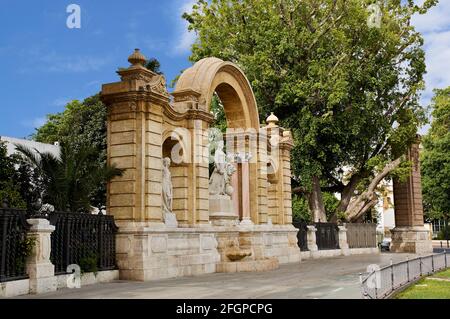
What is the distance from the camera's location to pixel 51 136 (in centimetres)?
4194

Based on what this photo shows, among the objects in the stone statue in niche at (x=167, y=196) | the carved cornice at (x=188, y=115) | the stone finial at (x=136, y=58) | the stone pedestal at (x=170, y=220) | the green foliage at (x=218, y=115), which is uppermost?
the green foliage at (x=218, y=115)

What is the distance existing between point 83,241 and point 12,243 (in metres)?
2.64

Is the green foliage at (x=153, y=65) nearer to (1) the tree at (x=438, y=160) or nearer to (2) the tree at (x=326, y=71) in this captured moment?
(2) the tree at (x=326, y=71)

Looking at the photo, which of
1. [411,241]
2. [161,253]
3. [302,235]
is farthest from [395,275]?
[411,241]

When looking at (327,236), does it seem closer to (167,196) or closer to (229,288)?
(167,196)

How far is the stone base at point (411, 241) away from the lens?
35.6 m

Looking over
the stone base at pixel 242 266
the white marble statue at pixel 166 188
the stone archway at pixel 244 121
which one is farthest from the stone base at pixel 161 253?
the stone archway at pixel 244 121

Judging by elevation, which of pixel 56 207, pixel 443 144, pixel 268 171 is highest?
pixel 443 144

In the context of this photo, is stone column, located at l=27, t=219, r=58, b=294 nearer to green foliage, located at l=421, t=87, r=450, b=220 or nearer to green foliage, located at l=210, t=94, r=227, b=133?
green foliage, located at l=210, t=94, r=227, b=133

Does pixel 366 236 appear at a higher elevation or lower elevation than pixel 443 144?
lower

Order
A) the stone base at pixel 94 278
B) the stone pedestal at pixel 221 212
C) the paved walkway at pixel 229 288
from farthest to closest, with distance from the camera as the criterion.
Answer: the stone pedestal at pixel 221 212 → the stone base at pixel 94 278 → the paved walkway at pixel 229 288

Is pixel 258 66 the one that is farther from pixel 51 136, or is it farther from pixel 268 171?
pixel 51 136
